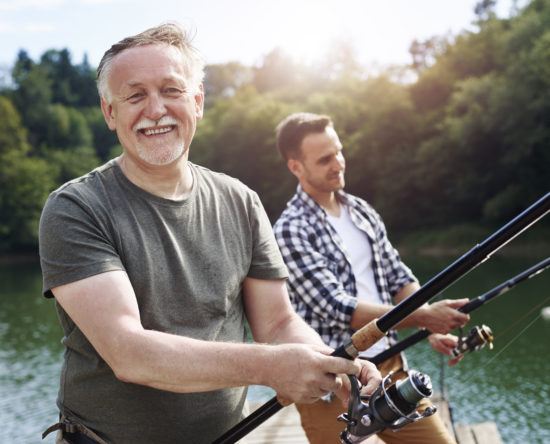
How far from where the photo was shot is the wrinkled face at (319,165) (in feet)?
12.5

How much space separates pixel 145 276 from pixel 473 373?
10.5 metres

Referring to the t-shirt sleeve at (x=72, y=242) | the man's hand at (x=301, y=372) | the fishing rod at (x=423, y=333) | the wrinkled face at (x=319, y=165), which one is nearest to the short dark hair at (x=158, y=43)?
Answer: the t-shirt sleeve at (x=72, y=242)

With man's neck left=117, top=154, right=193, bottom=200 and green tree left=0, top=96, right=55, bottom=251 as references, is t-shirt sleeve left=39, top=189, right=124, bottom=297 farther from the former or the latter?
green tree left=0, top=96, right=55, bottom=251

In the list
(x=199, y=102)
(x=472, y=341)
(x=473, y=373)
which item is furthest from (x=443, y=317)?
(x=473, y=373)

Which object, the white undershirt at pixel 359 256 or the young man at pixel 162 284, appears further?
the white undershirt at pixel 359 256

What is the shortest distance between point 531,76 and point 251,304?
97.0ft

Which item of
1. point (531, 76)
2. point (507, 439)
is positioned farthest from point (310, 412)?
point (531, 76)

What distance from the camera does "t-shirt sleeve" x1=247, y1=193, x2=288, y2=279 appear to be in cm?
233

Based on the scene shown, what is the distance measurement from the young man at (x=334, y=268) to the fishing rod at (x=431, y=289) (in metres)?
1.19

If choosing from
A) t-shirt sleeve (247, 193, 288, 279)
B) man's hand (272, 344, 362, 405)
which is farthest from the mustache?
man's hand (272, 344, 362, 405)

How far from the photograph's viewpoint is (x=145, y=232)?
205 centimetres

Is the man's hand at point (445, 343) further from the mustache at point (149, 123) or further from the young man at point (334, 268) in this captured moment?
the mustache at point (149, 123)

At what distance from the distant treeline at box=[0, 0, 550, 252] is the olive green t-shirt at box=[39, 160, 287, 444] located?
28979mm

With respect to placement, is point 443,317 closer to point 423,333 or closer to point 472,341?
point 423,333
